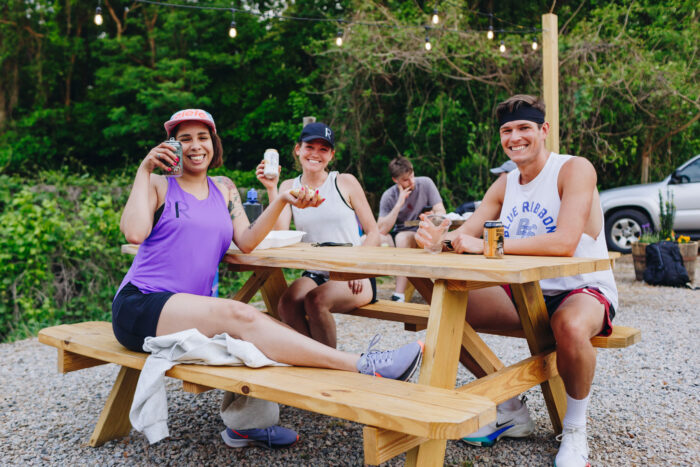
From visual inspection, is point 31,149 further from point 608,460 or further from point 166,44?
point 608,460

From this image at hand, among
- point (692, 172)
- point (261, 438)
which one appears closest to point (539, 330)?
point (261, 438)

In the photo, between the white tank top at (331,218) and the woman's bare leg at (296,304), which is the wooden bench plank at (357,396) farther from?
the white tank top at (331,218)

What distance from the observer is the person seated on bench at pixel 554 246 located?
221 cm

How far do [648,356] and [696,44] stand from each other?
825 centimetres

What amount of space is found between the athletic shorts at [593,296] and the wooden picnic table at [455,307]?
0.10 meters

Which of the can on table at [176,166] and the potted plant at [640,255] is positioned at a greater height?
the can on table at [176,166]

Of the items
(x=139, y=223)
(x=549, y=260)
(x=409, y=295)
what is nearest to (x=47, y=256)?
(x=409, y=295)

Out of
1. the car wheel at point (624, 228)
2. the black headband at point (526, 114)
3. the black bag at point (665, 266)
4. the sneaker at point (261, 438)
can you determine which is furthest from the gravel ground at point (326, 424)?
the car wheel at point (624, 228)

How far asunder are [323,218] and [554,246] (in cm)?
142

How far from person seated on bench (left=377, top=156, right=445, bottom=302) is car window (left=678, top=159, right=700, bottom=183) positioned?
184 inches

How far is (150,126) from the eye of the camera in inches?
544

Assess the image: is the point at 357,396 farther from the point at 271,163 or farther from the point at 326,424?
the point at 271,163

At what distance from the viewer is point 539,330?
237 centimetres

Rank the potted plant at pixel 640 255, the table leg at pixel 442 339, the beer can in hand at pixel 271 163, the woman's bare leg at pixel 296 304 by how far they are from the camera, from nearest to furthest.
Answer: the table leg at pixel 442 339 < the beer can in hand at pixel 271 163 < the woman's bare leg at pixel 296 304 < the potted plant at pixel 640 255
